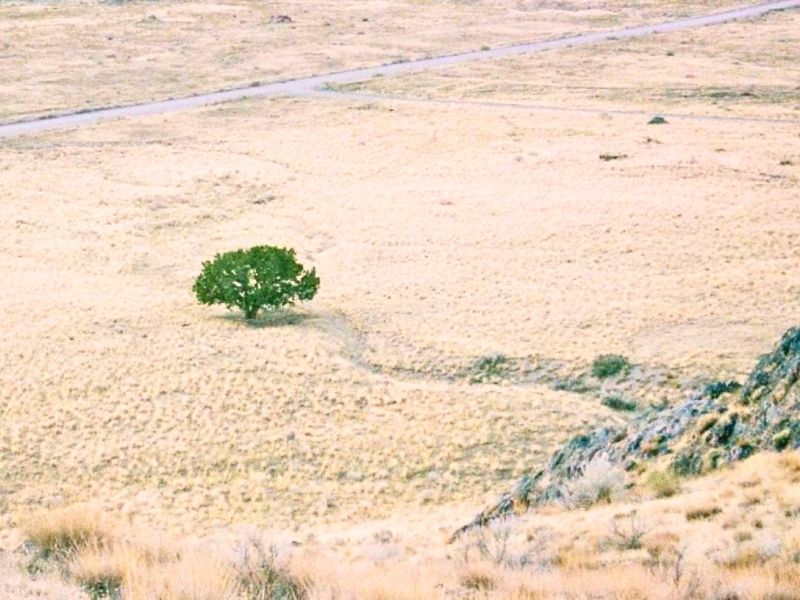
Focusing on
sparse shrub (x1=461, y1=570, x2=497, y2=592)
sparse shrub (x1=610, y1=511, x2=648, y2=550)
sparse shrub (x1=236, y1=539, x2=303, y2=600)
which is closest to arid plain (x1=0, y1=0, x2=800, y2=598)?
sparse shrub (x1=610, y1=511, x2=648, y2=550)

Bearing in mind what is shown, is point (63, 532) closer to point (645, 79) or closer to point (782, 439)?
point (782, 439)

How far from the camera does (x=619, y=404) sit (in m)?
27.0

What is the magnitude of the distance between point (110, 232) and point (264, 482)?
26451mm

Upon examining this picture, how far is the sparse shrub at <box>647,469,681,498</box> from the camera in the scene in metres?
15.3

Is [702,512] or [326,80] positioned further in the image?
[326,80]

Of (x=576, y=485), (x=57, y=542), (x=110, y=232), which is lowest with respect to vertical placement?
(x=110, y=232)

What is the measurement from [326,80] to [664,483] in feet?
250

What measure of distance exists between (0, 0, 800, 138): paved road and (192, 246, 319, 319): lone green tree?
1496 inches

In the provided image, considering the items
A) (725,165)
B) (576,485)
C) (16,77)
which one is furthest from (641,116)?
(576,485)

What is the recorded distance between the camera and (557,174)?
186ft

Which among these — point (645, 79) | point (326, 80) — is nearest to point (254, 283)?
point (326, 80)

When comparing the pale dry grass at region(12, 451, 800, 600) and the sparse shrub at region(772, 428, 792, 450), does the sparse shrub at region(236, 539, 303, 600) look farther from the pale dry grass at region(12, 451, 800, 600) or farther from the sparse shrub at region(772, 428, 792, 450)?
the sparse shrub at region(772, 428, 792, 450)

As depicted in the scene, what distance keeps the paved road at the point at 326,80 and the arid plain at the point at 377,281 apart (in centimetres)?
293

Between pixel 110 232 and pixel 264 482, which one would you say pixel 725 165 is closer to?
pixel 110 232
